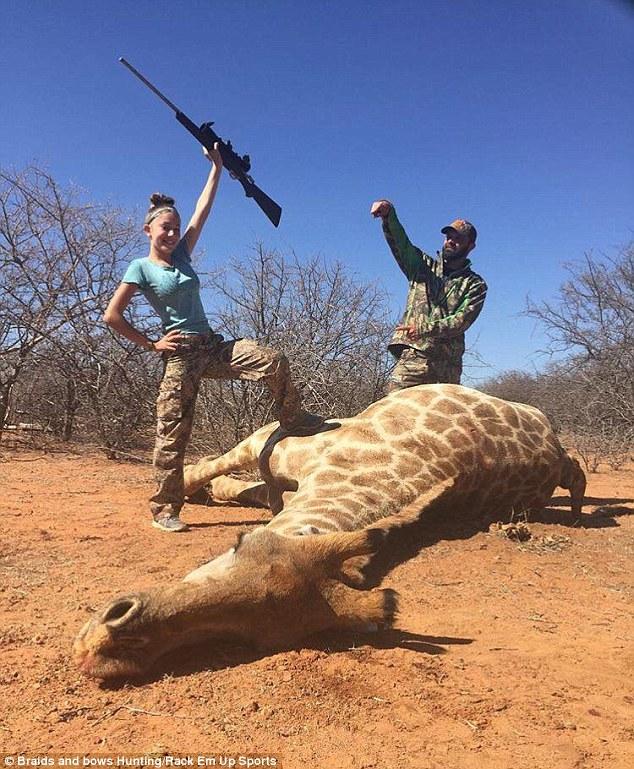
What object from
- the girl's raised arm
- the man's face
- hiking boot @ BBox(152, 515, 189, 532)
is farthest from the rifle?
hiking boot @ BBox(152, 515, 189, 532)

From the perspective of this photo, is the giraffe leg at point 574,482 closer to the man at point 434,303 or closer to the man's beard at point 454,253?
the man at point 434,303

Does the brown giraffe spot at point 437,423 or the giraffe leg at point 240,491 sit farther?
the giraffe leg at point 240,491

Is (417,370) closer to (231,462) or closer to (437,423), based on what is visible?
(437,423)

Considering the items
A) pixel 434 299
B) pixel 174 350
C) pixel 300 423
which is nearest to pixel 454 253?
pixel 434 299

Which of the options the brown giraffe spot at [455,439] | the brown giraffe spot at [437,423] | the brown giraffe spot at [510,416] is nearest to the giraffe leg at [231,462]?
the brown giraffe spot at [437,423]

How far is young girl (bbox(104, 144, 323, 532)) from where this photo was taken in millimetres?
4516

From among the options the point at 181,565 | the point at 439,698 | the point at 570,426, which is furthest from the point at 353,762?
the point at 570,426

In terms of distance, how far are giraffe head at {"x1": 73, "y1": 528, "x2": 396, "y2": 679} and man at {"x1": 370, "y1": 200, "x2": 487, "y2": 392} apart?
2.87 metres

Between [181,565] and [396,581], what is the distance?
1165mm

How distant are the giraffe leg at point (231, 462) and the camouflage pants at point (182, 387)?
63 cm

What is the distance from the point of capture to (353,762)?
1.88 m

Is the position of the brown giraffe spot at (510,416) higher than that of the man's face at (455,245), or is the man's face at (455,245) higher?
the man's face at (455,245)

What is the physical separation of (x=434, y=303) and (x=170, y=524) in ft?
9.34

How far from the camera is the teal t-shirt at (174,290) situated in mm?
4508
